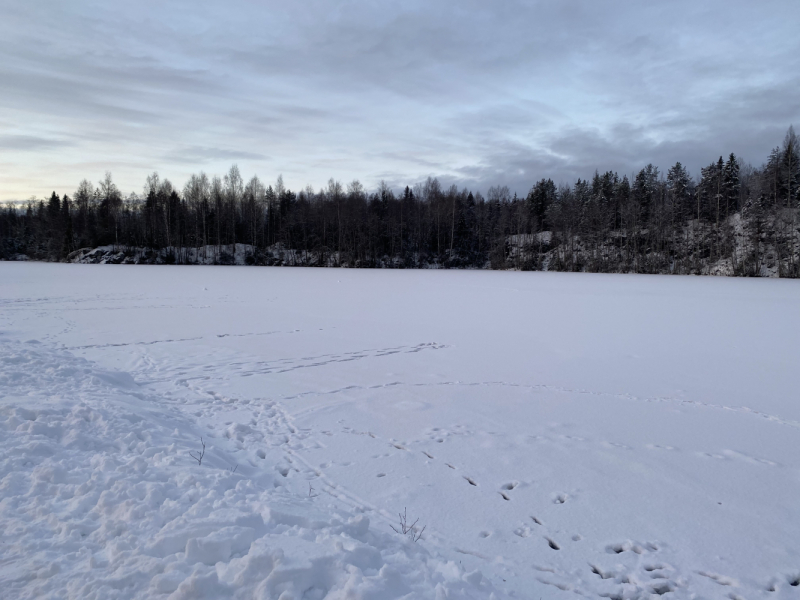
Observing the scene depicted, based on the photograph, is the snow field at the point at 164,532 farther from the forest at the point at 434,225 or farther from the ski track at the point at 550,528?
the forest at the point at 434,225

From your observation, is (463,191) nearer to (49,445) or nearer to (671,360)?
(671,360)

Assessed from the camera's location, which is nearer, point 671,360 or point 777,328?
point 671,360

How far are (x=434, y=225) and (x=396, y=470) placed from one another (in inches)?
2401

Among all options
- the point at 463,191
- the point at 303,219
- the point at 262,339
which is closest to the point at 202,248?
the point at 303,219

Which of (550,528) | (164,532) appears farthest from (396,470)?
(164,532)

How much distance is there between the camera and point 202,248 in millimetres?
63219

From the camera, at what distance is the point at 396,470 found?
431 cm

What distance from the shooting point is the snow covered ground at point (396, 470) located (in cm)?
254

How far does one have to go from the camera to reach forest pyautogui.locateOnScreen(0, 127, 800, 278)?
51.6 m

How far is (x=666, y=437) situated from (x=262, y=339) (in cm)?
766

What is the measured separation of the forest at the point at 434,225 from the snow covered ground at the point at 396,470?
48540 millimetres

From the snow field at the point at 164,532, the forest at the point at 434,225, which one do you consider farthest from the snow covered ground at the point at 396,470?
the forest at the point at 434,225

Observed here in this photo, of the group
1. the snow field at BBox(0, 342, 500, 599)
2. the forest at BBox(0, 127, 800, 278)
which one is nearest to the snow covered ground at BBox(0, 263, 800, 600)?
the snow field at BBox(0, 342, 500, 599)

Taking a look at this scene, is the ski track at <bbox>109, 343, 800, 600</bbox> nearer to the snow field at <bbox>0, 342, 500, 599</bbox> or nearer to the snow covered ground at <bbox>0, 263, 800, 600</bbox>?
the snow covered ground at <bbox>0, 263, 800, 600</bbox>
